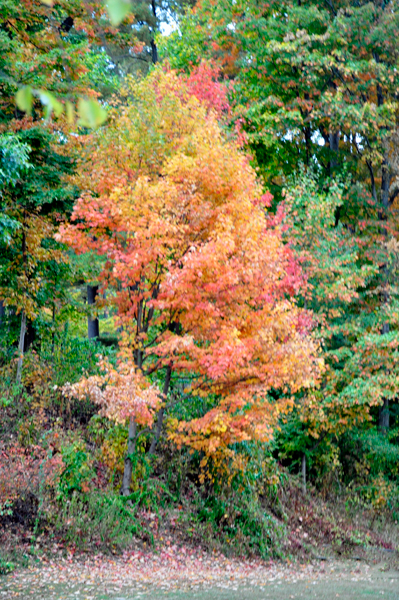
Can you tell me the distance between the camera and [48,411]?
41.8 ft

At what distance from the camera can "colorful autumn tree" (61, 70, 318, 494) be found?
9.87 m

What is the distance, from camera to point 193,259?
9398 millimetres

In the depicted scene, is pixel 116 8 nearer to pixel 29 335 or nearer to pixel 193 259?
pixel 193 259

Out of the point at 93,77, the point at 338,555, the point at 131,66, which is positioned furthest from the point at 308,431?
the point at 131,66

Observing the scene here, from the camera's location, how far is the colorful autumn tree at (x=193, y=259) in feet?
32.4

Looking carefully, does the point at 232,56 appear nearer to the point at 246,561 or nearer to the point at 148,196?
the point at 148,196

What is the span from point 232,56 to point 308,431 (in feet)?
47.5

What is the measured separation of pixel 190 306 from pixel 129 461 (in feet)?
11.7

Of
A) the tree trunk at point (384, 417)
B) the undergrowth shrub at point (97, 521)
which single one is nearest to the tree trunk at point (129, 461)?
the undergrowth shrub at point (97, 521)

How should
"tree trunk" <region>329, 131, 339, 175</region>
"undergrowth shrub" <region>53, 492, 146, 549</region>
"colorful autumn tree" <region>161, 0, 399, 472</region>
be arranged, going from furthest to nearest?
1. "tree trunk" <region>329, 131, 339, 175</region>
2. "colorful autumn tree" <region>161, 0, 399, 472</region>
3. "undergrowth shrub" <region>53, 492, 146, 549</region>

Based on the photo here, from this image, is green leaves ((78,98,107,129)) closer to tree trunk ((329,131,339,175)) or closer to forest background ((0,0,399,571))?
forest background ((0,0,399,571))

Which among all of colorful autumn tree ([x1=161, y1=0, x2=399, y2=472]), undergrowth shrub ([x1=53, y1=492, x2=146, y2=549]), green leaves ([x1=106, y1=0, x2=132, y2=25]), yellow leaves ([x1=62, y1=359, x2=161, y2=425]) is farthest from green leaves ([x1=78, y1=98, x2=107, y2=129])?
colorful autumn tree ([x1=161, y1=0, x2=399, y2=472])

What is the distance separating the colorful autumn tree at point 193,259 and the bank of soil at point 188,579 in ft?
6.69

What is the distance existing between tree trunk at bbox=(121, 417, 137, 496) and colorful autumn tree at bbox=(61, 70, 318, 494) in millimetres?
45
